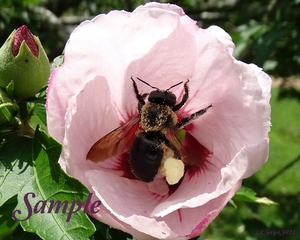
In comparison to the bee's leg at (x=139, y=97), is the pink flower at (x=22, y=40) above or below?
above

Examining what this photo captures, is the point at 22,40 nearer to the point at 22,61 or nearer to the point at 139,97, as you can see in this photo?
the point at 22,61

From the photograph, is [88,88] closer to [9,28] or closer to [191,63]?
[191,63]

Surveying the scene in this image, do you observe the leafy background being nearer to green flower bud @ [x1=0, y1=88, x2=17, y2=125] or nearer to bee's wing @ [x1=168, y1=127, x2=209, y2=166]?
green flower bud @ [x1=0, y1=88, x2=17, y2=125]

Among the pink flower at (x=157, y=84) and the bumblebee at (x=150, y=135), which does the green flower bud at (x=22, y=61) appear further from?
the bumblebee at (x=150, y=135)

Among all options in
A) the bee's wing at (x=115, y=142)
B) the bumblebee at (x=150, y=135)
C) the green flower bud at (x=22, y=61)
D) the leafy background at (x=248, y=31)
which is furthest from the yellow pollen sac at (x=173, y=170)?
the leafy background at (x=248, y=31)

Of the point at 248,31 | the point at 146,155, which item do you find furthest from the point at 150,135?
the point at 248,31
